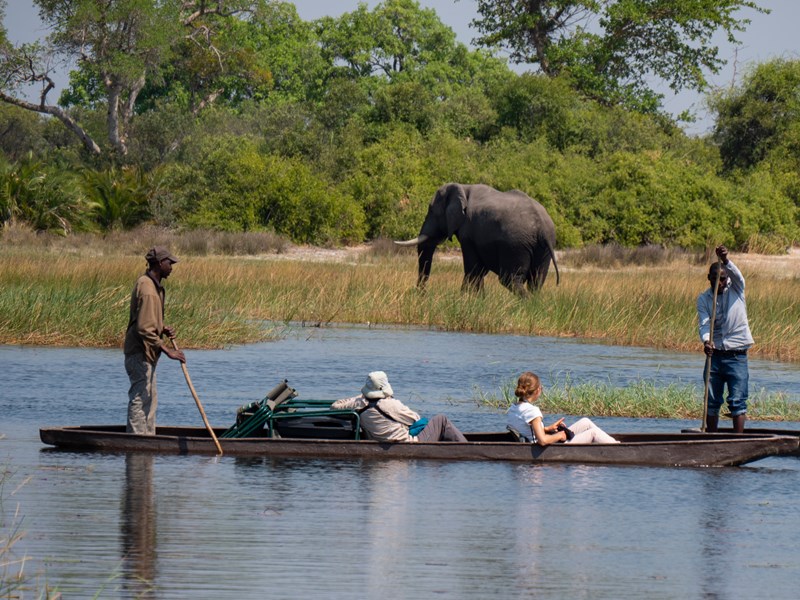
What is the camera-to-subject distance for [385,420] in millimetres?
13055

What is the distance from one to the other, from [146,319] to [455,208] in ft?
56.9

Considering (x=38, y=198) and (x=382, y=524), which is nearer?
(x=382, y=524)

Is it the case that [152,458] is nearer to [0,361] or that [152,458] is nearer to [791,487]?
[791,487]

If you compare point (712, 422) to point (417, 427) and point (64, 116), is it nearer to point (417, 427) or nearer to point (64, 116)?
point (417, 427)

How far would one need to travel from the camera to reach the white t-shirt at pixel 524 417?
1300 cm

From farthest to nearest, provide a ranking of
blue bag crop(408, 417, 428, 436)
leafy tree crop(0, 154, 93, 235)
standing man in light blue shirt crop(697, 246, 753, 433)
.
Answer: leafy tree crop(0, 154, 93, 235), standing man in light blue shirt crop(697, 246, 753, 433), blue bag crop(408, 417, 428, 436)

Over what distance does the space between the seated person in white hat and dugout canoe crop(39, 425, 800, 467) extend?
0.37 feet

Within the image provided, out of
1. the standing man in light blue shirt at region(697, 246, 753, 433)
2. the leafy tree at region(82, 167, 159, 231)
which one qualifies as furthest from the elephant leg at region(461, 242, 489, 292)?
the standing man in light blue shirt at region(697, 246, 753, 433)

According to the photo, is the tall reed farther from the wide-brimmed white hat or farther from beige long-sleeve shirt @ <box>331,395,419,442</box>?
the wide-brimmed white hat

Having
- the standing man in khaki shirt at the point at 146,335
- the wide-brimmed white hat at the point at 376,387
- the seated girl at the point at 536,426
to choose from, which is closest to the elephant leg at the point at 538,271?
the seated girl at the point at 536,426

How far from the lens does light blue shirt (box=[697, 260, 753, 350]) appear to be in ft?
45.4

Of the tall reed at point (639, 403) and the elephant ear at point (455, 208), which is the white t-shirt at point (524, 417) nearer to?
the tall reed at point (639, 403)

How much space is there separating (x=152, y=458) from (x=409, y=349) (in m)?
10.1

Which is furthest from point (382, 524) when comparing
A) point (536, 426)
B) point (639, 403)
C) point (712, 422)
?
point (639, 403)
